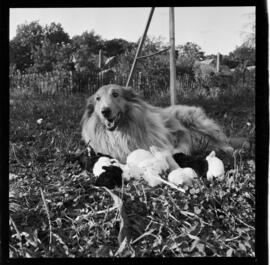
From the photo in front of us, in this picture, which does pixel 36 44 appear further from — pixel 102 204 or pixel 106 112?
pixel 102 204

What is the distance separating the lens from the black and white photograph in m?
3.13

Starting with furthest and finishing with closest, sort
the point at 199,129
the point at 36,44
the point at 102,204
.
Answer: the point at 199,129 < the point at 36,44 < the point at 102,204

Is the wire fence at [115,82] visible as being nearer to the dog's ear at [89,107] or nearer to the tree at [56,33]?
the dog's ear at [89,107]

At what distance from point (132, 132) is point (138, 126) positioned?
0.06 m

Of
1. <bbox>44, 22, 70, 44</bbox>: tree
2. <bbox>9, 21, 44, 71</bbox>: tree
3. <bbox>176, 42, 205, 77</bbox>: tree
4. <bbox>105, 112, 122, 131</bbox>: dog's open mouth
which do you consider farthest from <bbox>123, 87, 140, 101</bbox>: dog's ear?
<bbox>9, 21, 44, 71</bbox>: tree

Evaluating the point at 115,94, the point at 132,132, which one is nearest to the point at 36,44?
the point at 115,94

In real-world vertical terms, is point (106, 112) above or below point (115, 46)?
below

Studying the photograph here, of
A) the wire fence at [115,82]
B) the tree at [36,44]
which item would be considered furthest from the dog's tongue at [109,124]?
the tree at [36,44]

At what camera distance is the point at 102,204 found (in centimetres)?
321

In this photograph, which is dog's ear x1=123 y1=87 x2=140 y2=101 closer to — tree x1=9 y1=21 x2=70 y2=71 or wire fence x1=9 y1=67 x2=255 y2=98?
wire fence x1=9 y1=67 x2=255 y2=98

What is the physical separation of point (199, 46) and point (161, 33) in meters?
0.28
